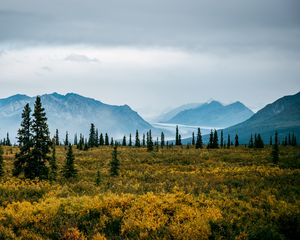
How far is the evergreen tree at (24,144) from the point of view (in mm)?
33625

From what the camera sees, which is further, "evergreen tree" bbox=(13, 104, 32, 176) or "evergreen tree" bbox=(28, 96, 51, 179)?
"evergreen tree" bbox=(13, 104, 32, 176)

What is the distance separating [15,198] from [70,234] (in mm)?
9202

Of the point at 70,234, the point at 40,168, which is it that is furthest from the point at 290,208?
the point at 40,168

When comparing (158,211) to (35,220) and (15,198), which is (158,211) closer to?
(35,220)

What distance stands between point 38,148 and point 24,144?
1494 mm

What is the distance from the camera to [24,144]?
34.2 m

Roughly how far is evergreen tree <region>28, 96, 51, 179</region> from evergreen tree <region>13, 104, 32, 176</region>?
0.43 m

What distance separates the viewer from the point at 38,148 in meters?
34.1

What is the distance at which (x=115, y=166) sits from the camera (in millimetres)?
39156

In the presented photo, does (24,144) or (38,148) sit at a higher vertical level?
(24,144)

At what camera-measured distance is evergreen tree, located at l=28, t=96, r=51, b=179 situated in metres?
33.2

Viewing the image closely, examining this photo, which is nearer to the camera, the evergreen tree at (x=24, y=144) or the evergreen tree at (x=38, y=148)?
the evergreen tree at (x=38, y=148)

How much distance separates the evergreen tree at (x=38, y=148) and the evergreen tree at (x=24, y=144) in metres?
0.43

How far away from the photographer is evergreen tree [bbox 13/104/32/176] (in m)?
33.6
